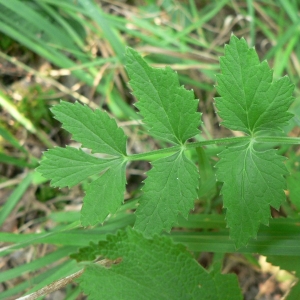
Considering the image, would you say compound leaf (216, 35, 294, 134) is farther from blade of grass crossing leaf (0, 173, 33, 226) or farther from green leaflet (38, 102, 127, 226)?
blade of grass crossing leaf (0, 173, 33, 226)

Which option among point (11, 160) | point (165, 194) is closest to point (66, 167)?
point (165, 194)

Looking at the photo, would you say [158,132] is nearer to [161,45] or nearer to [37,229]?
[161,45]

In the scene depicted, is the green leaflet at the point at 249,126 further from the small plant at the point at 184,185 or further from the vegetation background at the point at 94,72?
the vegetation background at the point at 94,72

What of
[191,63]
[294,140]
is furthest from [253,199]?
[191,63]

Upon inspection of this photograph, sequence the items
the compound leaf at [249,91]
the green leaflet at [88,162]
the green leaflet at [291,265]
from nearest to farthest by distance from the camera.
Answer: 1. the compound leaf at [249,91]
2. the green leaflet at [88,162]
3. the green leaflet at [291,265]

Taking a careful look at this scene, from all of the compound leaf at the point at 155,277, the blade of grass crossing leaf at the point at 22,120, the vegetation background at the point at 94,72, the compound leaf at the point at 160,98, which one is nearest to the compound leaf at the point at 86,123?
the compound leaf at the point at 160,98
